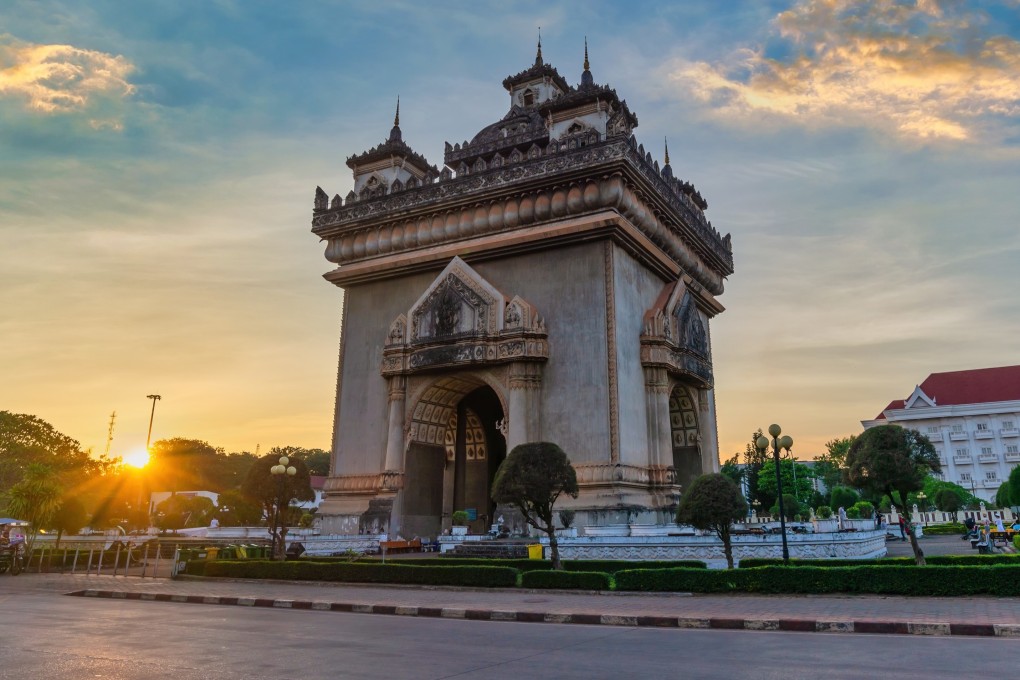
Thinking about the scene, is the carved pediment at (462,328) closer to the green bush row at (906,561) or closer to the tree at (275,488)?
the tree at (275,488)

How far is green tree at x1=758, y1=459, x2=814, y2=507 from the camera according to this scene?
63.5m

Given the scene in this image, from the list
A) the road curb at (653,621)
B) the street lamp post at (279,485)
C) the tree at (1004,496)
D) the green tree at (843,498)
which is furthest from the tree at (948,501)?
the road curb at (653,621)

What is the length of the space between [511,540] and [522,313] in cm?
809

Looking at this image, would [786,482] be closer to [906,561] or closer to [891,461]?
[891,461]

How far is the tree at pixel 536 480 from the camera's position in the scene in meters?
16.4

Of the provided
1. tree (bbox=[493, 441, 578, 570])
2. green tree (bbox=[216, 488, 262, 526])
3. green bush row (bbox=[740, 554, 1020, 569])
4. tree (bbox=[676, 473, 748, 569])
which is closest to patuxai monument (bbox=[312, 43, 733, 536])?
tree (bbox=[493, 441, 578, 570])

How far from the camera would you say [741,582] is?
1333 cm

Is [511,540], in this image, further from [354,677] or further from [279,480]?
[354,677]

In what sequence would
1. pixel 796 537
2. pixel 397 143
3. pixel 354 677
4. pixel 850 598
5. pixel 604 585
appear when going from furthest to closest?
pixel 397 143
pixel 796 537
pixel 604 585
pixel 850 598
pixel 354 677

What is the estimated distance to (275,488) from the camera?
21250 millimetres

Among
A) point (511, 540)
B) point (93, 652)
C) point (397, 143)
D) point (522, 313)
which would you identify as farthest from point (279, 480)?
point (397, 143)

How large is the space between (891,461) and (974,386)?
75379 mm

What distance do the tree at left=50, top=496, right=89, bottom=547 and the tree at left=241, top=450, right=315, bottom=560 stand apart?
42.8ft

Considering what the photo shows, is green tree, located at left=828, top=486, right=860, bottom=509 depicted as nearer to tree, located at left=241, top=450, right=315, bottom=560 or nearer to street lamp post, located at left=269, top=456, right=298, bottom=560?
tree, located at left=241, top=450, right=315, bottom=560
